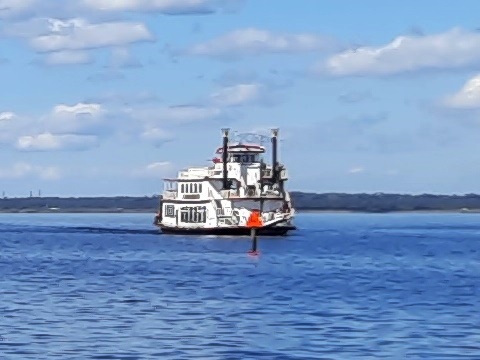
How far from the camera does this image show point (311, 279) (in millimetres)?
82000

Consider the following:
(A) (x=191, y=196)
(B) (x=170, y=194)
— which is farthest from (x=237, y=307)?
(B) (x=170, y=194)

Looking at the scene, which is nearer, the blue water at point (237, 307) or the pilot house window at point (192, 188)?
the blue water at point (237, 307)

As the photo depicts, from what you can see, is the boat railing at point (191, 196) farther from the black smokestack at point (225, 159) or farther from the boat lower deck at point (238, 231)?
the black smokestack at point (225, 159)

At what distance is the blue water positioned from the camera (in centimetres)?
4566

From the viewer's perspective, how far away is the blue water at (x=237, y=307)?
4566cm

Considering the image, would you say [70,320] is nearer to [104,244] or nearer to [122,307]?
[122,307]

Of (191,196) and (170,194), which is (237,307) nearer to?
(191,196)

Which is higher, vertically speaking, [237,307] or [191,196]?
[191,196]

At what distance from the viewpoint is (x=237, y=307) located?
6053cm

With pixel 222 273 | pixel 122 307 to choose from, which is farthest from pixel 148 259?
pixel 122 307

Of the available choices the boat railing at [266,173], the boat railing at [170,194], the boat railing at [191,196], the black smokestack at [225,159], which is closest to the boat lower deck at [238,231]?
the boat railing at [191,196]

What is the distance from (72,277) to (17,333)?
33.6m

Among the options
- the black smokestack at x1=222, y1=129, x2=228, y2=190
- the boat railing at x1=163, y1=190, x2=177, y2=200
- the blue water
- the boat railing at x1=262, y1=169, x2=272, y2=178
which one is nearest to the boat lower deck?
the boat railing at x1=163, y1=190, x2=177, y2=200

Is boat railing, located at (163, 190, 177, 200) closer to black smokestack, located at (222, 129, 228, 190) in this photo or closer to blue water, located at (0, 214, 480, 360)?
black smokestack, located at (222, 129, 228, 190)
